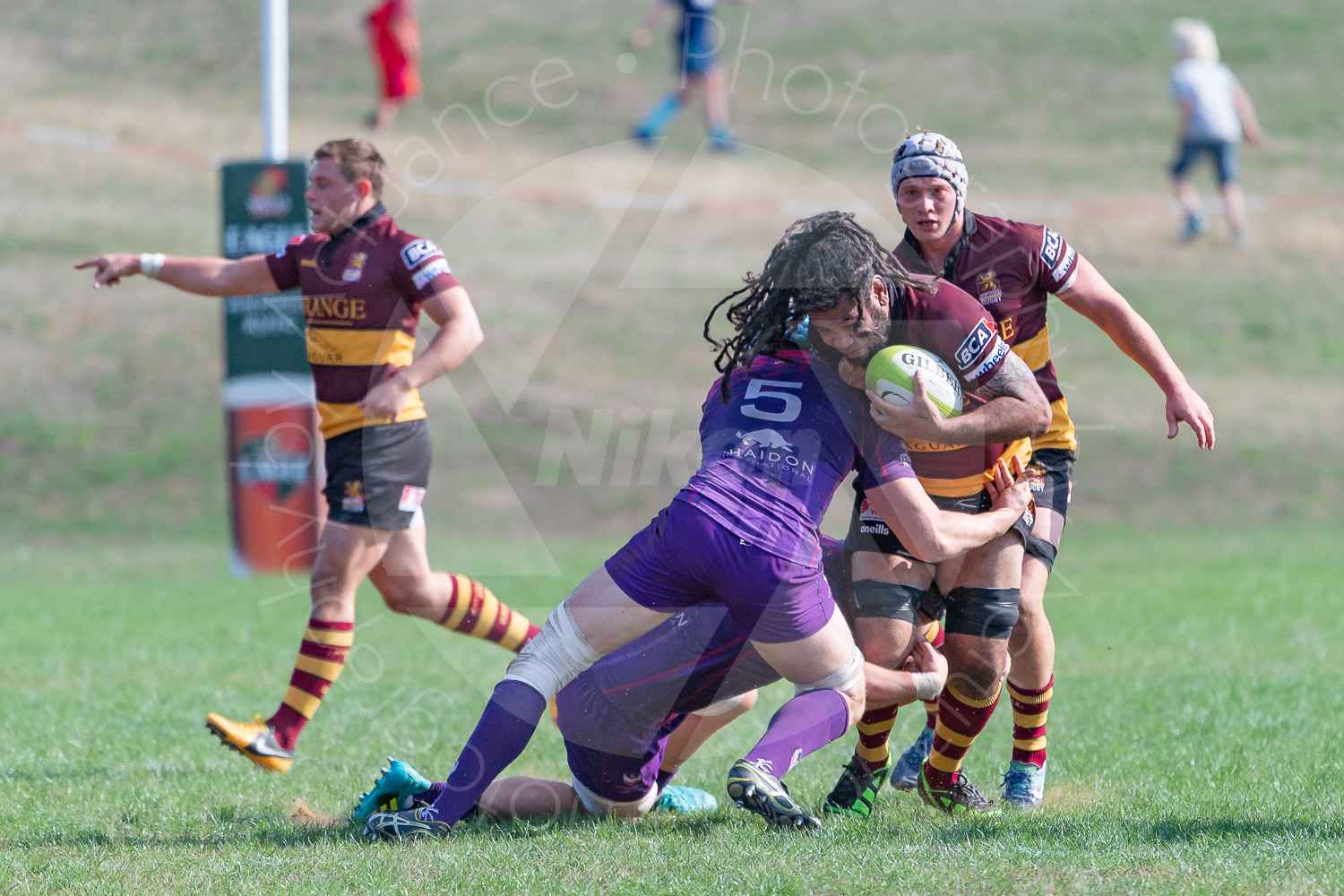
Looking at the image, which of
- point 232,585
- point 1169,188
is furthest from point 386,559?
point 1169,188

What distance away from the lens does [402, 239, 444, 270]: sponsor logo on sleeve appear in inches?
236

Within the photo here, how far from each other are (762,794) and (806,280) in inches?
62.2

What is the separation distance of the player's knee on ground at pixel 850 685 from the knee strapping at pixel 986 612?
58 centimetres

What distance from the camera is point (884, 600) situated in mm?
4852

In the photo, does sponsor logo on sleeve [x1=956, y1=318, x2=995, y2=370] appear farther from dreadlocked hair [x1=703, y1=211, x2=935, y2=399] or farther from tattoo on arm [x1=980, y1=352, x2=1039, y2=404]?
dreadlocked hair [x1=703, y1=211, x2=935, y2=399]

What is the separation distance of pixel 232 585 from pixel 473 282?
893 cm

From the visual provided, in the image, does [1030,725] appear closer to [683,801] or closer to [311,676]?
[683,801]

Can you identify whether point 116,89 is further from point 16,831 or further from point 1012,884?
point 1012,884

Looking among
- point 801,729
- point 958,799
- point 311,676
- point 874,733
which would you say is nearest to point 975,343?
point 801,729

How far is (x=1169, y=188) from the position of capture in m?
24.0

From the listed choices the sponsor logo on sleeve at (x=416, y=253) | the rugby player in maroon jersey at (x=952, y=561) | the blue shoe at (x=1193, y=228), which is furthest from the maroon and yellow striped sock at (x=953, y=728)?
the blue shoe at (x=1193, y=228)

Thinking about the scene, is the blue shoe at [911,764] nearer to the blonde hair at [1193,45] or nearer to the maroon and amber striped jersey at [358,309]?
the maroon and amber striped jersey at [358,309]

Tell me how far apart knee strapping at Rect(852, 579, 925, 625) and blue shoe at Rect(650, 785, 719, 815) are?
3.03 ft

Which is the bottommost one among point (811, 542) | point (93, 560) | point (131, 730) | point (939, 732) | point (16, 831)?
point (93, 560)
